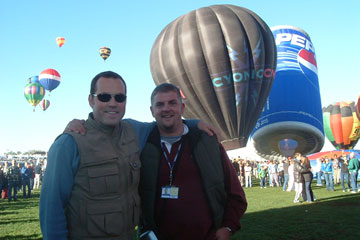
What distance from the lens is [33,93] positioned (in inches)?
1603

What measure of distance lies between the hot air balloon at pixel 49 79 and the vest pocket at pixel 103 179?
1575 inches

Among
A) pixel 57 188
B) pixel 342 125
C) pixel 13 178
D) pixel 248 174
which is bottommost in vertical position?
pixel 248 174

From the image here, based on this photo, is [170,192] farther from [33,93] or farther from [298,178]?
[33,93]

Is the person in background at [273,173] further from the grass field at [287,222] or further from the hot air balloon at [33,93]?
the hot air balloon at [33,93]

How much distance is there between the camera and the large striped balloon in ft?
134

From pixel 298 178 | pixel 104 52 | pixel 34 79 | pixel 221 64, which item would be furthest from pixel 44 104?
pixel 298 178

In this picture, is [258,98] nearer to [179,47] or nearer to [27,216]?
[179,47]

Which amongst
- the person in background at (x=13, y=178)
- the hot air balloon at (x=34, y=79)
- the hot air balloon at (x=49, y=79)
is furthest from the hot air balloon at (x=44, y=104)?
the person in background at (x=13, y=178)

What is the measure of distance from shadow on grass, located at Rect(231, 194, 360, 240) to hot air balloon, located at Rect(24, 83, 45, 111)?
37.6 m

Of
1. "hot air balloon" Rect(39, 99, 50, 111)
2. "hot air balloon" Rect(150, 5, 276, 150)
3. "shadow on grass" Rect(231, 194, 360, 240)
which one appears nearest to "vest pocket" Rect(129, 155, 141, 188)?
"shadow on grass" Rect(231, 194, 360, 240)

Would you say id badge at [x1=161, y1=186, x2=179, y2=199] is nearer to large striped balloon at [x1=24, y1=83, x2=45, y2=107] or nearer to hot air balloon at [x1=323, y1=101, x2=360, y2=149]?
large striped balloon at [x1=24, y1=83, x2=45, y2=107]

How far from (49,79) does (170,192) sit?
131 feet

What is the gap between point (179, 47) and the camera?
23.5 m

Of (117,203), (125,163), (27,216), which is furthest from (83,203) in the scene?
(27,216)
